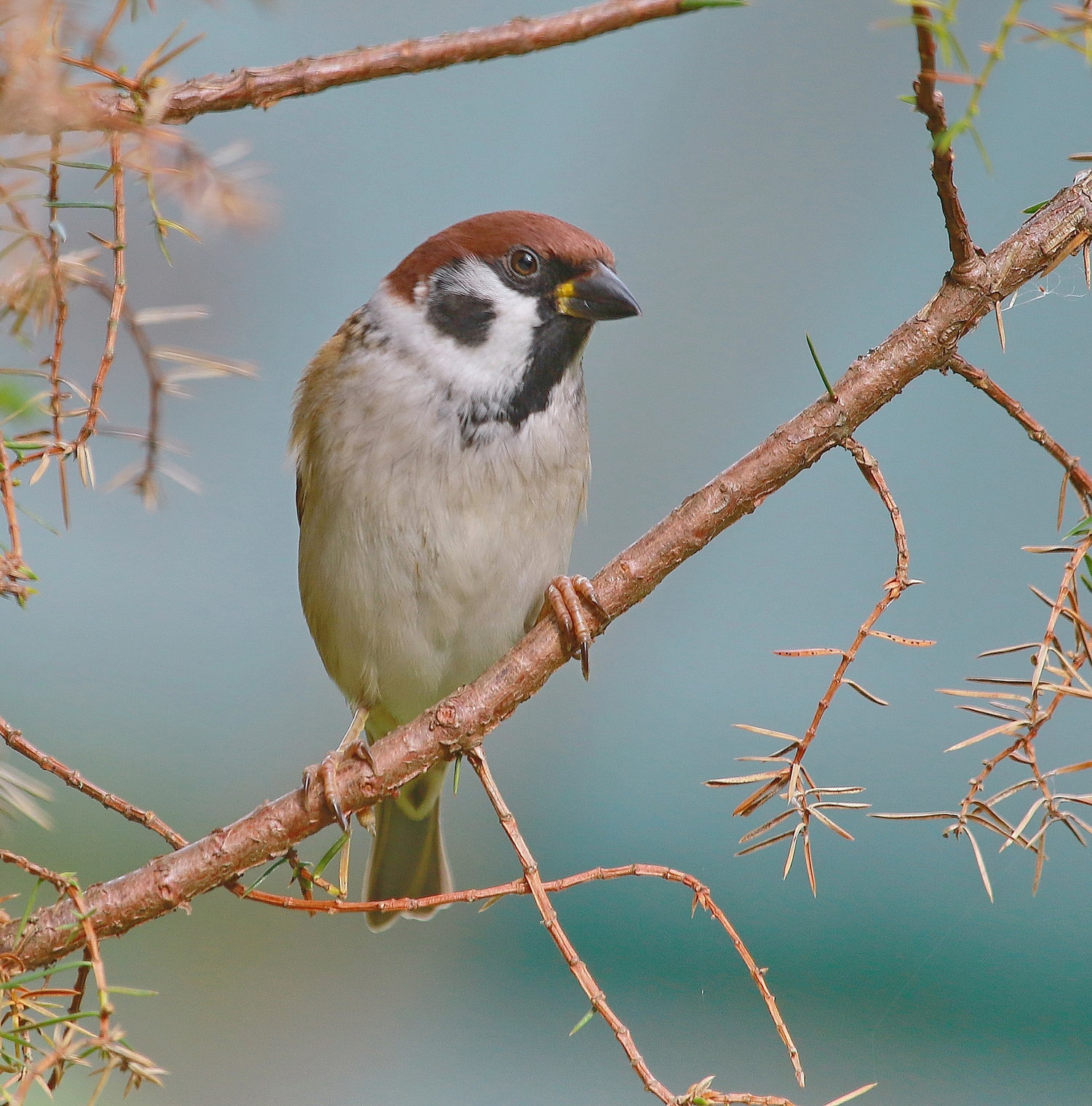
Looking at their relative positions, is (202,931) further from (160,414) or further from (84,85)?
(84,85)

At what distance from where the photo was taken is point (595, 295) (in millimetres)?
1753

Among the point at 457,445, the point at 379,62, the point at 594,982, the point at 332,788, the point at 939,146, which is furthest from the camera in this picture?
the point at 457,445

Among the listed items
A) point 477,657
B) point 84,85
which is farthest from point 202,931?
point 84,85

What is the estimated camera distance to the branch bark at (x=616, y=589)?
1.00 meters

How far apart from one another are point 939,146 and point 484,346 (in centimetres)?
113

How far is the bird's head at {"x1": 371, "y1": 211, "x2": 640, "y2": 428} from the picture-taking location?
1.76 meters

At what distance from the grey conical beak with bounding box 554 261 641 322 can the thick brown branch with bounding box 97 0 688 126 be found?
33.5 inches

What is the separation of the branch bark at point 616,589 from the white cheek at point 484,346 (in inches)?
25.3

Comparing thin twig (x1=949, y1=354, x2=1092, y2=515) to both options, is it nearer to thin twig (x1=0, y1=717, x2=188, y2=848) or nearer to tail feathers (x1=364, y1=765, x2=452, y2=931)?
thin twig (x1=0, y1=717, x2=188, y2=848)

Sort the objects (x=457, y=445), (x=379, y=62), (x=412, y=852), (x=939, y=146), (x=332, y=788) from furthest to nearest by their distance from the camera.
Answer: (x=412, y=852)
(x=457, y=445)
(x=332, y=788)
(x=379, y=62)
(x=939, y=146)

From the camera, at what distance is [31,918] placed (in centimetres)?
97

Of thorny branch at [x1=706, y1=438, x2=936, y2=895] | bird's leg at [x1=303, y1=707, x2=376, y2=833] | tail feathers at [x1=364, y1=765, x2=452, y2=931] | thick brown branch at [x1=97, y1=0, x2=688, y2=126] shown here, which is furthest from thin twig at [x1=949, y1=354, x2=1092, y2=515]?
tail feathers at [x1=364, y1=765, x2=452, y2=931]

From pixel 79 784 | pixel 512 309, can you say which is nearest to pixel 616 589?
→ pixel 79 784

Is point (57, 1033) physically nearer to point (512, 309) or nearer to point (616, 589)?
point (616, 589)
